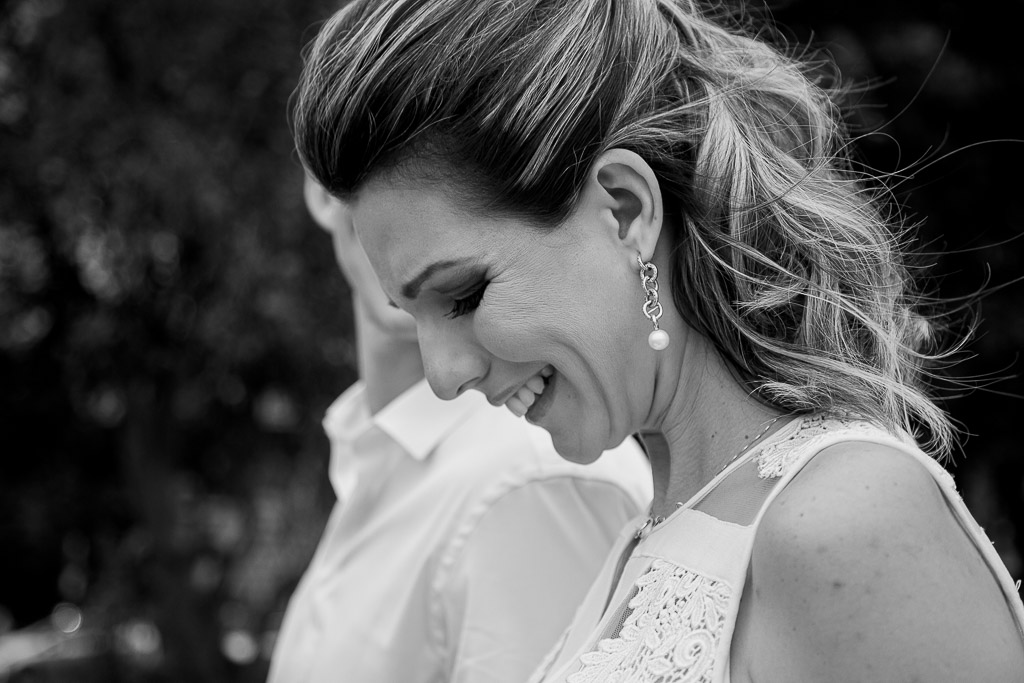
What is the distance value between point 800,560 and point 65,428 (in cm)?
561

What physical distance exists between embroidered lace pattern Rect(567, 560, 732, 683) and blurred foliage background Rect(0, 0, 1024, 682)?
7.14 ft

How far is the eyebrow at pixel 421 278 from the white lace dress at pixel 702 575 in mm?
449

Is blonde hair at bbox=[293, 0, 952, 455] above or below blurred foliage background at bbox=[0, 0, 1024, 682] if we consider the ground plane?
above

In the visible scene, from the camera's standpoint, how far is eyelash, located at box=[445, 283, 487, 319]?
1.53 metres

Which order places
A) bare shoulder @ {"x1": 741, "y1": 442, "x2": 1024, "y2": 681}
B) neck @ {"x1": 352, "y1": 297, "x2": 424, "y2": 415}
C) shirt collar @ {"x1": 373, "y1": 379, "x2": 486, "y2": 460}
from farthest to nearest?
neck @ {"x1": 352, "y1": 297, "x2": 424, "y2": 415}
shirt collar @ {"x1": 373, "y1": 379, "x2": 486, "y2": 460}
bare shoulder @ {"x1": 741, "y1": 442, "x2": 1024, "y2": 681}

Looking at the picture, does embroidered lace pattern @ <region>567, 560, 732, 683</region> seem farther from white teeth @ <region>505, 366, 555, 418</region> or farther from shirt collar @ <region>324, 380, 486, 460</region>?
shirt collar @ <region>324, 380, 486, 460</region>

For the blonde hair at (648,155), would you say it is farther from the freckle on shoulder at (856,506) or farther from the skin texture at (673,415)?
the freckle on shoulder at (856,506)

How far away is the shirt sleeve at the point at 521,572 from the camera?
1979mm

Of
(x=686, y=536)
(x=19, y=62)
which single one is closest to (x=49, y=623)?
(x=19, y=62)

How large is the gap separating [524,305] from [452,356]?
0.16m

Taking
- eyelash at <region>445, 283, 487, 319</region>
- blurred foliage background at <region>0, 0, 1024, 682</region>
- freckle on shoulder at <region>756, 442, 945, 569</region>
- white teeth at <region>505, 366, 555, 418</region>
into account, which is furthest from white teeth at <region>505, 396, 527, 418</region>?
blurred foliage background at <region>0, 0, 1024, 682</region>

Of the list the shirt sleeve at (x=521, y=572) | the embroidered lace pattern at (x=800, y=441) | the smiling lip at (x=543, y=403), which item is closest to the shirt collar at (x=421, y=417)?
the shirt sleeve at (x=521, y=572)

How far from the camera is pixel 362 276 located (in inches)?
95.0

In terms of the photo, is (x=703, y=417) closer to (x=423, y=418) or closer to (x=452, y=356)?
(x=452, y=356)
